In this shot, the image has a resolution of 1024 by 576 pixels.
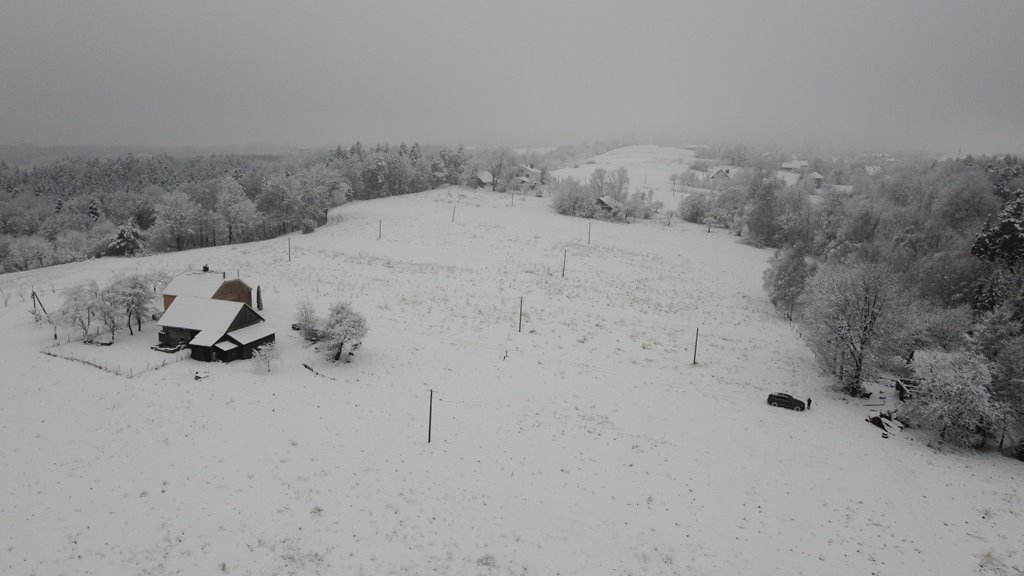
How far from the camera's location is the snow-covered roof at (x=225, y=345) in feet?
93.4

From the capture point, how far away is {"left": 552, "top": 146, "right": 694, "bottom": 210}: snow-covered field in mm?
107956

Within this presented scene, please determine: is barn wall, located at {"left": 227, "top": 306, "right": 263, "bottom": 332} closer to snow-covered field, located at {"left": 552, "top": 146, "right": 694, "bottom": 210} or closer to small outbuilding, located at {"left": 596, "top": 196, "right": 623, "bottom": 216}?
small outbuilding, located at {"left": 596, "top": 196, "right": 623, "bottom": 216}

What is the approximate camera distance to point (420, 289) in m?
43.1

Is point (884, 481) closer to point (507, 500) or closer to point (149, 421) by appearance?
point (507, 500)

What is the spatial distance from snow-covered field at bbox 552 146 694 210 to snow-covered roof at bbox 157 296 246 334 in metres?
83.1

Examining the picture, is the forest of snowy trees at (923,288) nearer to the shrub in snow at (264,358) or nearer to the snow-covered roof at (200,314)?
the shrub in snow at (264,358)

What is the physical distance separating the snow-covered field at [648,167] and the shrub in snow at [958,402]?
74.4 m

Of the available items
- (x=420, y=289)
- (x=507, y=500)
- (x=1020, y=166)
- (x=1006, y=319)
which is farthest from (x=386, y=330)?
(x=1020, y=166)

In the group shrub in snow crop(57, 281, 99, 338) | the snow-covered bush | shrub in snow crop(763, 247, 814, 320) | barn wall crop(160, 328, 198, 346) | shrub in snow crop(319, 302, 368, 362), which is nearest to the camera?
shrub in snow crop(319, 302, 368, 362)

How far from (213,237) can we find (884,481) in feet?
261

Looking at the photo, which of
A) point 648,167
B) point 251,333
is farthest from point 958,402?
point 648,167

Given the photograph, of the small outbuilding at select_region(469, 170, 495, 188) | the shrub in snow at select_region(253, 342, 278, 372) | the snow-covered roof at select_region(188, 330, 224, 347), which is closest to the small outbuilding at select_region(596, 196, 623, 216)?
the small outbuilding at select_region(469, 170, 495, 188)

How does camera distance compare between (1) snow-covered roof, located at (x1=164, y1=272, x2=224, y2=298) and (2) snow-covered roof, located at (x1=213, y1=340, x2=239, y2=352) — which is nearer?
(2) snow-covered roof, located at (x1=213, y1=340, x2=239, y2=352)

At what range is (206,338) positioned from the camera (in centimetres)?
2858
